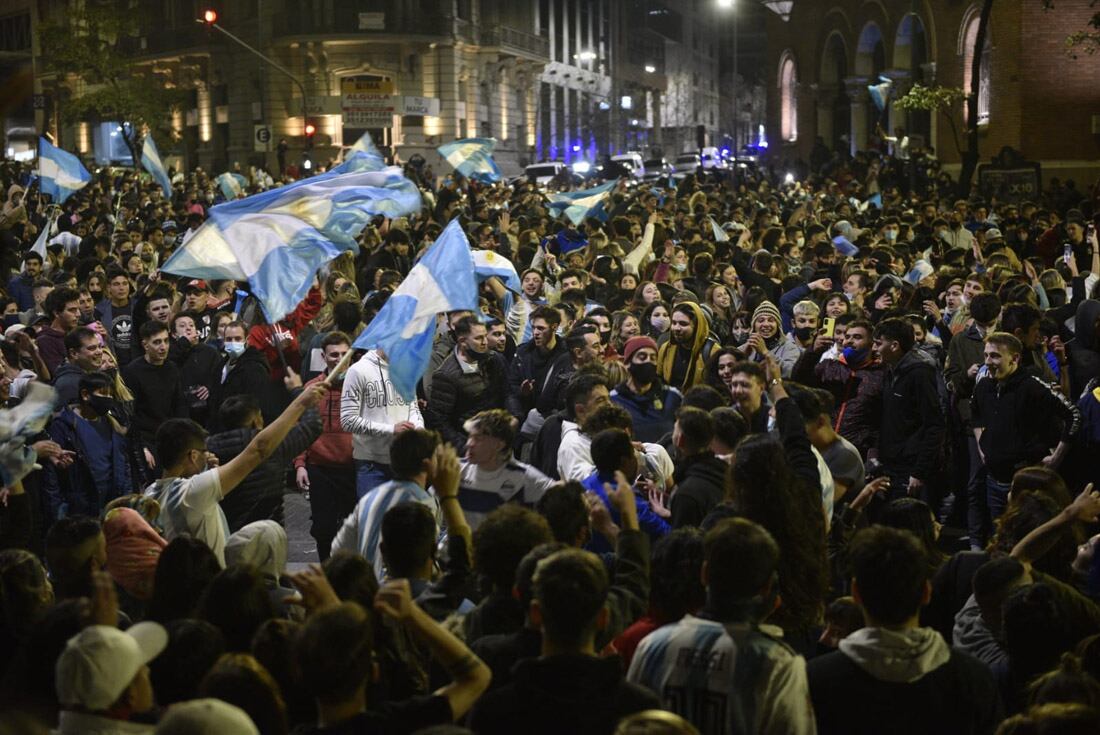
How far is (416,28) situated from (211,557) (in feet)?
176

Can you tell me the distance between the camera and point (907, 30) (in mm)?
39812

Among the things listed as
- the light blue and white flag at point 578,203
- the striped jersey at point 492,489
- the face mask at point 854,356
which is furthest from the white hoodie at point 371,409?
the light blue and white flag at point 578,203

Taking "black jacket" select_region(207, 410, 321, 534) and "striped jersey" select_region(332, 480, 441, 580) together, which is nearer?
"striped jersey" select_region(332, 480, 441, 580)

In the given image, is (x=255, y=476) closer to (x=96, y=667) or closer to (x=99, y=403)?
(x=99, y=403)

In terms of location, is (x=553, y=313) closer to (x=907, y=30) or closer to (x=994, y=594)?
(x=994, y=594)

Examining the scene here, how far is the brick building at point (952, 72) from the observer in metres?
32.4

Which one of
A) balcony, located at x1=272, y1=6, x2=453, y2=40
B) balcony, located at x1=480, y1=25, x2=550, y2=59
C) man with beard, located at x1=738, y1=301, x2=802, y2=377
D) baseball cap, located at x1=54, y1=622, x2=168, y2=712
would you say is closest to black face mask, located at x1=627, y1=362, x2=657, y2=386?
man with beard, located at x1=738, y1=301, x2=802, y2=377

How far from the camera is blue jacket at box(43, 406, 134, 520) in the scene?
27.0 feet

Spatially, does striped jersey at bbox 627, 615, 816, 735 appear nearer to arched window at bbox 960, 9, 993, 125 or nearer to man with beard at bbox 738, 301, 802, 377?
man with beard at bbox 738, 301, 802, 377

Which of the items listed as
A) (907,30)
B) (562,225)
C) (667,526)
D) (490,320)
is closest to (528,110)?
(907,30)

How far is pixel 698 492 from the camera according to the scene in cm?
611

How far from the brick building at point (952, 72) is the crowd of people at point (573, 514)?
51.8 ft

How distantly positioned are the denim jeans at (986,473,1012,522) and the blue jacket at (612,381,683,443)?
2.04 meters

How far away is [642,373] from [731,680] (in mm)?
4547
